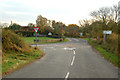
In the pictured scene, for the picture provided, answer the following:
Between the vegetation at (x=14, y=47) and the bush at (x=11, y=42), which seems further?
the bush at (x=11, y=42)

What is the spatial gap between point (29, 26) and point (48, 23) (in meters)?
11.0

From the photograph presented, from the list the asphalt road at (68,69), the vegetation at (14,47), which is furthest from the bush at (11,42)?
the asphalt road at (68,69)

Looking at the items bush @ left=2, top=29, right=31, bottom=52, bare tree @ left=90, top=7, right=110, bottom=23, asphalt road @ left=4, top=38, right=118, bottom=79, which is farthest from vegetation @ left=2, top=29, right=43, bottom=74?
bare tree @ left=90, top=7, right=110, bottom=23

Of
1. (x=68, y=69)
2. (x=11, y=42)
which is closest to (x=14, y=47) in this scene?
(x=11, y=42)

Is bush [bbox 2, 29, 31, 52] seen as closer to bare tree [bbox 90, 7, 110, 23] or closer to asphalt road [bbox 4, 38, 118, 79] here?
asphalt road [bbox 4, 38, 118, 79]

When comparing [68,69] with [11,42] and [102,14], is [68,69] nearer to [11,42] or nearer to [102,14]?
[11,42]

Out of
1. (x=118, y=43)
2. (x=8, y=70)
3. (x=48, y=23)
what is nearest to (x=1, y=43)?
(x=8, y=70)

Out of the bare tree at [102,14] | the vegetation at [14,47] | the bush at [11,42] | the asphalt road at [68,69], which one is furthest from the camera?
the bare tree at [102,14]

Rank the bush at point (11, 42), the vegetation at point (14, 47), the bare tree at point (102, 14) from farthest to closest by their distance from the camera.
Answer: the bare tree at point (102, 14), the bush at point (11, 42), the vegetation at point (14, 47)

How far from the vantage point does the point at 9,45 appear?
49.3 feet

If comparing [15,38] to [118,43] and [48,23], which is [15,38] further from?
[48,23]

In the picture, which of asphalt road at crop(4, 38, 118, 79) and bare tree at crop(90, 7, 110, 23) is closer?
asphalt road at crop(4, 38, 118, 79)

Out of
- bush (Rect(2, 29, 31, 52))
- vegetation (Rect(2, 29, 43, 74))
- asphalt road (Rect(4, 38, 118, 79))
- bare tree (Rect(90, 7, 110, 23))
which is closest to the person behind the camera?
asphalt road (Rect(4, 38, 118, 79))

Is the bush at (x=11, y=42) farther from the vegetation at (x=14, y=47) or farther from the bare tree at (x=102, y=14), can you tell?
the bare tree at (x=102, y=14)
